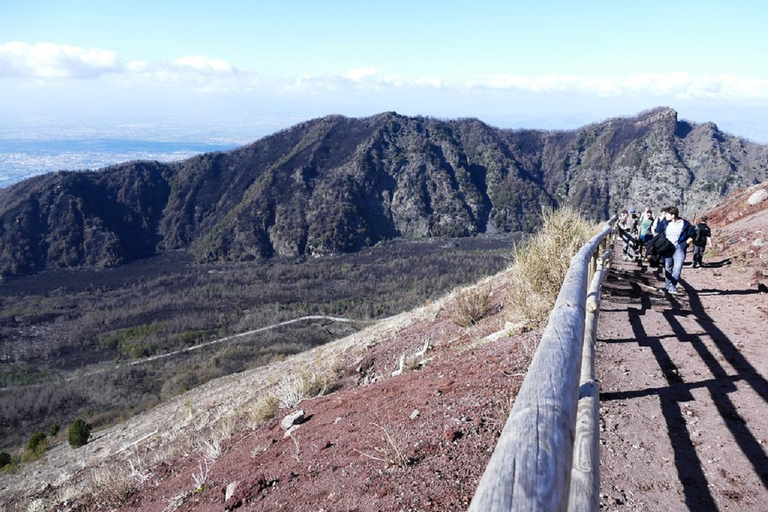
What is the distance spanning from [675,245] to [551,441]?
8.11 meters

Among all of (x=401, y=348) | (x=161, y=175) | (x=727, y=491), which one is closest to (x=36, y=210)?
(x=161, y=175)

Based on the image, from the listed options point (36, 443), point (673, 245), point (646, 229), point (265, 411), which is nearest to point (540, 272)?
point (673, 245)

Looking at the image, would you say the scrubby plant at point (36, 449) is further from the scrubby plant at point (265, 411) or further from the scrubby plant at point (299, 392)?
the scrubby plant at point (299, 392)

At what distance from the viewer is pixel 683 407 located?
3326 millimetres

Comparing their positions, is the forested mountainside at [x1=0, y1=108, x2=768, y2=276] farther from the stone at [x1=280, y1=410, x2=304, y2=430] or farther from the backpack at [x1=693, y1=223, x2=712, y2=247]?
the stone at [x1=280, y1=410, x2=304, y2=430]

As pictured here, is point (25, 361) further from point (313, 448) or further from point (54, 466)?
point (313, 448)

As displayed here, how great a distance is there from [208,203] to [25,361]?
73.2 meters

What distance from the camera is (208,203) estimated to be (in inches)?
4624

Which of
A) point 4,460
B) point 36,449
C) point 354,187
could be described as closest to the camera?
point 4,460

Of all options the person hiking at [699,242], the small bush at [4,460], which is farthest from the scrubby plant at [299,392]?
the small bush at [4,460]

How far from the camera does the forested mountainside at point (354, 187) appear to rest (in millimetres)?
95625

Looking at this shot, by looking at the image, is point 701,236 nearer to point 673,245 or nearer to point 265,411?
point 673,245

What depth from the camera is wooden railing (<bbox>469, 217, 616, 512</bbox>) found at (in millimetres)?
1049

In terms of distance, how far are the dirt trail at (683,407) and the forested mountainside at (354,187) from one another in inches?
3596
